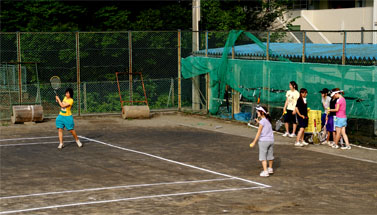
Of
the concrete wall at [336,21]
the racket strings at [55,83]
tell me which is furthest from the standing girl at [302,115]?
the concrete wall at [336,21]

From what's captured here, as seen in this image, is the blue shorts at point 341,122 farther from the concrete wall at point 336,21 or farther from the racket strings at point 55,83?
the concrete wall at point 336,21

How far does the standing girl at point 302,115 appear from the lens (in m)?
18.2

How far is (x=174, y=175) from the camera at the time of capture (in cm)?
1455

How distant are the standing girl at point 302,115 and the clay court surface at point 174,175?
1.23 feet

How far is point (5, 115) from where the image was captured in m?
24.4

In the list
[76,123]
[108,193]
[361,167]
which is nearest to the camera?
[108,193]

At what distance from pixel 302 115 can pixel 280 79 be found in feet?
12.2

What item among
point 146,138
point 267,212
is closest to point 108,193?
point 267,212

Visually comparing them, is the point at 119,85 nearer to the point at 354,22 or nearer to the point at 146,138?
the point at 146,138

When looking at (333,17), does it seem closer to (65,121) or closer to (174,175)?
(65,121)

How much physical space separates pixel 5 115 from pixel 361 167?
1453cm

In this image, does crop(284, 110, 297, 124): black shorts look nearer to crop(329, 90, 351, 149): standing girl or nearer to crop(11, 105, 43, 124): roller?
crop(329, 90, 351, 149): standing girl

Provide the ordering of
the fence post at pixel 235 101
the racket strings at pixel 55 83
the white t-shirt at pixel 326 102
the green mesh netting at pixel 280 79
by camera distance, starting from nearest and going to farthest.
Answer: the green mesh netting at pixel 280 79 → the white t-shirt at pixel 326 102 → the racket strings at pixel 55 83 → the fence post at pixel 235 101

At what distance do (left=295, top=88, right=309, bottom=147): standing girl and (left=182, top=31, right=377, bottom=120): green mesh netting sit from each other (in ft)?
4.73
